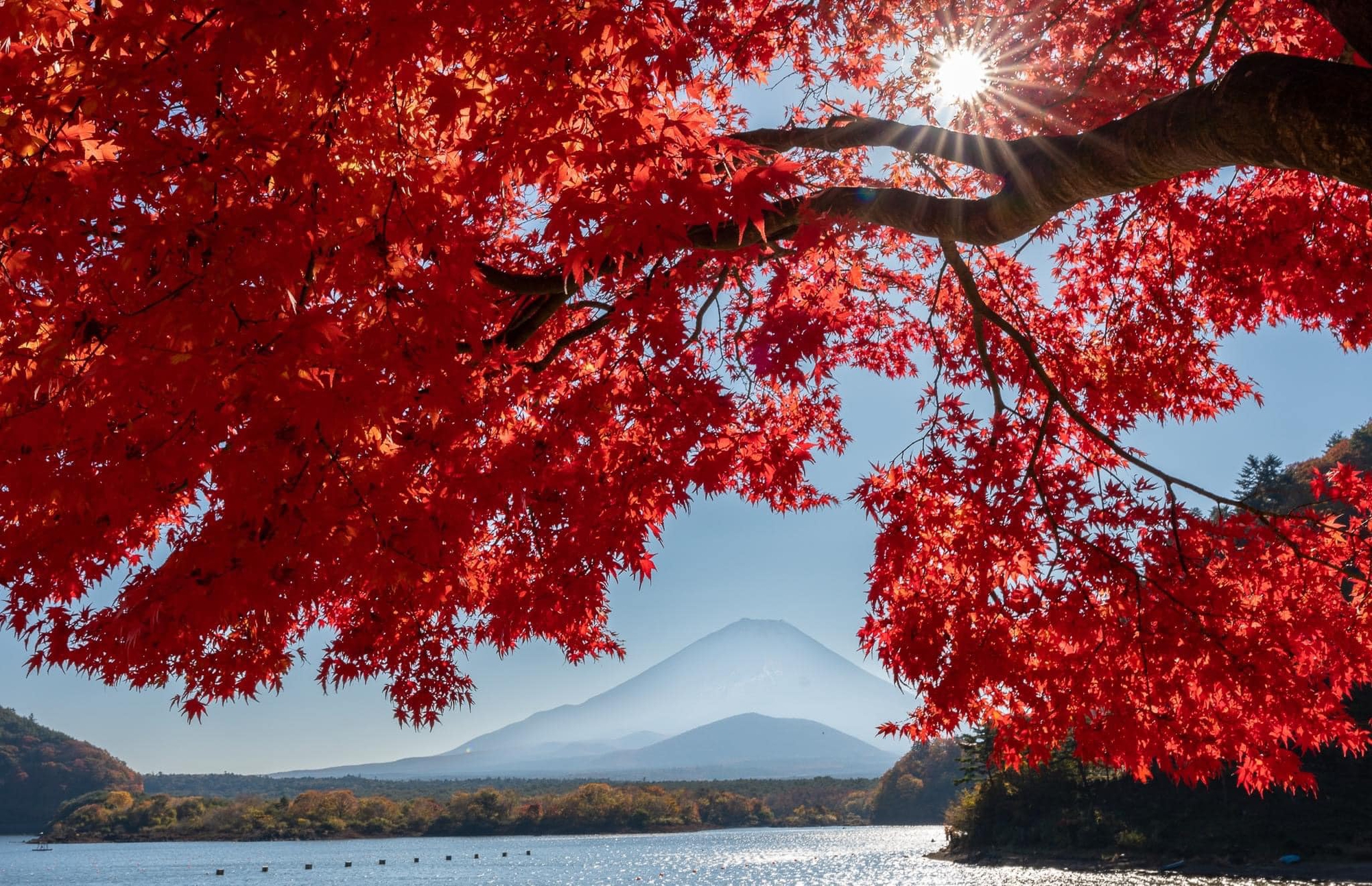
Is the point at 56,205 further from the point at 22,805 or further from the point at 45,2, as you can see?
the point at 22,805

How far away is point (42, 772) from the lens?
11131 centimetres

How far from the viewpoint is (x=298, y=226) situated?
12.5 feet

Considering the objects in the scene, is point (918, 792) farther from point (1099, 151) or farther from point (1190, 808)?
point (1099, 151)

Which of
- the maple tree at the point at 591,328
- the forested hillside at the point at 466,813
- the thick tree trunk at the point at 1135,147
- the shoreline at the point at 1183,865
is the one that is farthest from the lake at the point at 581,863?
the thick tree trunk at the point at 1135,147

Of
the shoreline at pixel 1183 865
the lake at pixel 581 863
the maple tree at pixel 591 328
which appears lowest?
the lake at pixel 581 863

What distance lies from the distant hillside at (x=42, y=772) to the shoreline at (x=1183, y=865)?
376 ft

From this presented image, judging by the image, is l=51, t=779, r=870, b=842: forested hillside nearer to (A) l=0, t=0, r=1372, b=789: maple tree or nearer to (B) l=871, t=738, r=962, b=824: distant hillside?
(B) l=871, t=738, r=962, b=824: distant hillside

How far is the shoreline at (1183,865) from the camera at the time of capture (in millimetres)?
34906

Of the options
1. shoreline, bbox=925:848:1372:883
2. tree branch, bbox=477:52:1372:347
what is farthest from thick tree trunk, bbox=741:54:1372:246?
shoreline, bbox=925:848:1372:883

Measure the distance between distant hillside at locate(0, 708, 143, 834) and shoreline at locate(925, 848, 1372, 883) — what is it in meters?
115

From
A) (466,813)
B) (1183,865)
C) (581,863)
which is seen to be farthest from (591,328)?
(466,813)

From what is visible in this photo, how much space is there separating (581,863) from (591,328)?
353 ft

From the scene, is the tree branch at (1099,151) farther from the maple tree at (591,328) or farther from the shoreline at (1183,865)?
the shoreline at (1183,865)

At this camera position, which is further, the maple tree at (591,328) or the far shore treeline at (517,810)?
the far shore treeline at (517,810)
